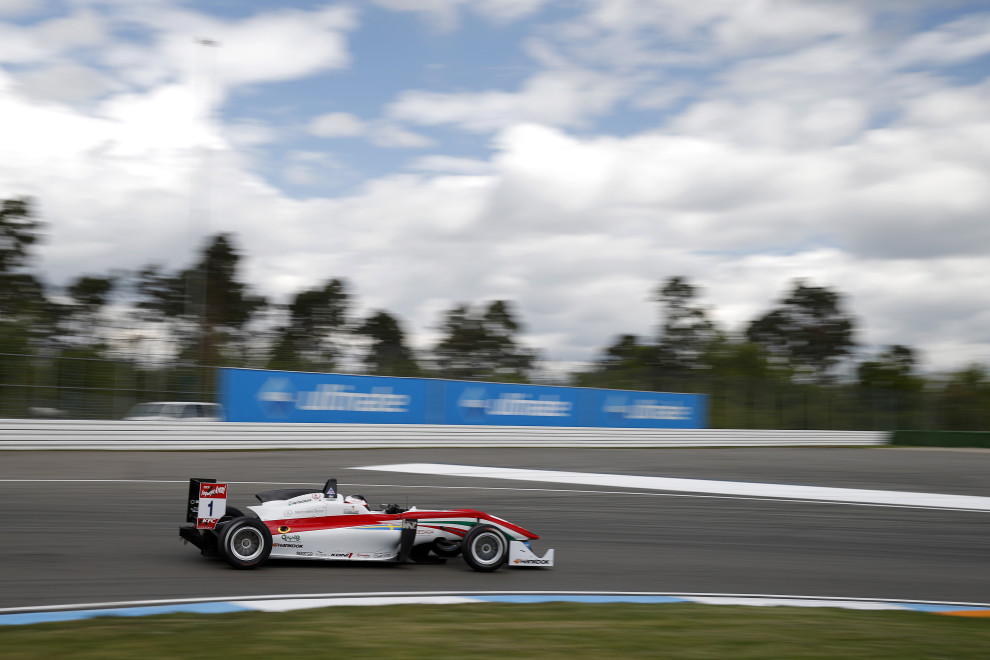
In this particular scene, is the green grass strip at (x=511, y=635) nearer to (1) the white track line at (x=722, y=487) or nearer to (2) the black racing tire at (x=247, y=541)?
(2) the black racing tire at (x=247, y=541)

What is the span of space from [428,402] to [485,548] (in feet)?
55.3

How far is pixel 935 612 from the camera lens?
6.60 meters

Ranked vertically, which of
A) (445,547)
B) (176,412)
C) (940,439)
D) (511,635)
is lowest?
(511,635)

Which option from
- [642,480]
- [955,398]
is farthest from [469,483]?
[955,398]

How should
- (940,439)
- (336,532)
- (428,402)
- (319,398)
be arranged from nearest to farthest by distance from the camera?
(336,532) → (319,398) → (428,402) → (940,439)

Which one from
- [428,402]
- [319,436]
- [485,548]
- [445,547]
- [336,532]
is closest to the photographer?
[336,532]

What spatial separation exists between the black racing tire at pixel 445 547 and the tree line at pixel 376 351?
14089mm

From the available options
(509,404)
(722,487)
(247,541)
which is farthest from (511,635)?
(509,404)

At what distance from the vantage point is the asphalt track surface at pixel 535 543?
6.96 meters

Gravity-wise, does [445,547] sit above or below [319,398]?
below

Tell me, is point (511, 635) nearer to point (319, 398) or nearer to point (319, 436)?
point (319, 436)

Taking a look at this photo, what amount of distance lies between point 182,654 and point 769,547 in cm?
661

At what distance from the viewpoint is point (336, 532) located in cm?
738

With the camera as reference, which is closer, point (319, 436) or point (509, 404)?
point (319, 436)
